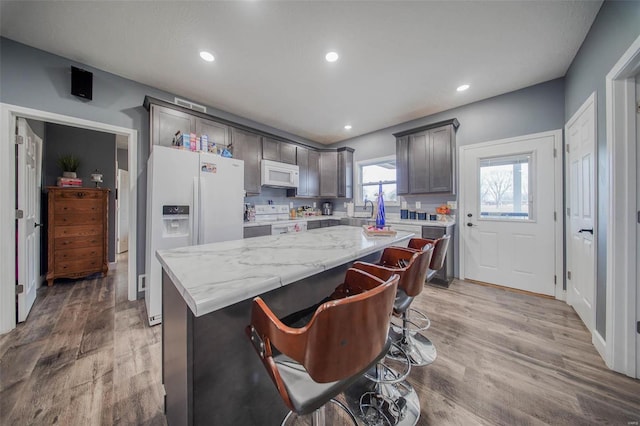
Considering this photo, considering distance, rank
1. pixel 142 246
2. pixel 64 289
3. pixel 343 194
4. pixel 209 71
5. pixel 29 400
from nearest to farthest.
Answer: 1. pixel 29 400
2. pixel 209 71
3. pixel 142 246
4. pixel 64 289
5. pixel 343 194

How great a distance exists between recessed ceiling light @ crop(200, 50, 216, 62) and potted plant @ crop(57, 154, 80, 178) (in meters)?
3.08

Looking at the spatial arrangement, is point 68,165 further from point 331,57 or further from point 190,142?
point 331,57

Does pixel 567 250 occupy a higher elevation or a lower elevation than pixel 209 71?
lower

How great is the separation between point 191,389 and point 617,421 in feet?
7.23

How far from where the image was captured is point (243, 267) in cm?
90

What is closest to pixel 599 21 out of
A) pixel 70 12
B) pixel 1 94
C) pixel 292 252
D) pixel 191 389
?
pixel 292 252

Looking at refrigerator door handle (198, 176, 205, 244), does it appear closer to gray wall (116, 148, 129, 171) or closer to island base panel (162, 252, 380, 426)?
island base panel (162, 252, 380, 426)

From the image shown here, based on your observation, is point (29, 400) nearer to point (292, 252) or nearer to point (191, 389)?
point (191, 389)

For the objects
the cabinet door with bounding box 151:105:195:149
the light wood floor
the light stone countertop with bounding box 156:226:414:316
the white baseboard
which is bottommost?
the light wood floor

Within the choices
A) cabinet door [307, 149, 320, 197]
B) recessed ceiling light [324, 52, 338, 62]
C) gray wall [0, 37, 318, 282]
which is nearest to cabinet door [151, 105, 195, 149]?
gray wall [0, 37, 318, 282]

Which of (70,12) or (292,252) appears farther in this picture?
(70,12)

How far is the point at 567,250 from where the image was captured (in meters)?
2.58

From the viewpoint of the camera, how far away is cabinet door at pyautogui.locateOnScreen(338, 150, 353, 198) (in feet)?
15.4

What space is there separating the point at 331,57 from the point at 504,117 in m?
2.58
